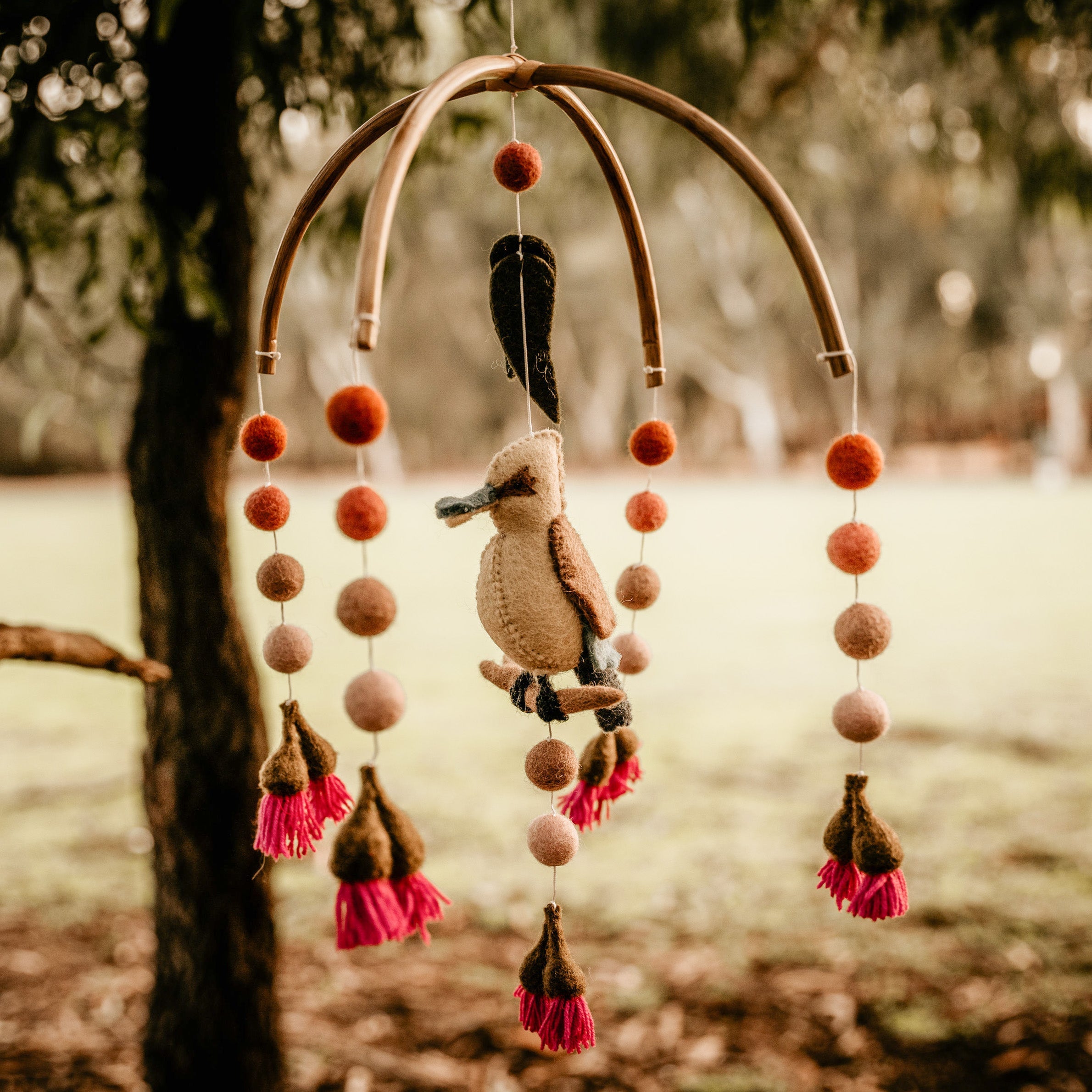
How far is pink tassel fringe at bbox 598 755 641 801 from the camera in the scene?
1.20 m

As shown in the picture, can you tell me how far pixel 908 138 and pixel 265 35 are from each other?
2985 millimetres

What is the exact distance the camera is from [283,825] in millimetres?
974

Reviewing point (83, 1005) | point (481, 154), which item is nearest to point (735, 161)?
point (83, 1005)

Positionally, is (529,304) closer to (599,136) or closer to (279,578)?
(599,136)

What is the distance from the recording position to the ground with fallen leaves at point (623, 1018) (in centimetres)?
234

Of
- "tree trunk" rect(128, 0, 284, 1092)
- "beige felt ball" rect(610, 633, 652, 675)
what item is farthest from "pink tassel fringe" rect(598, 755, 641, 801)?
"tree trunk" rect(128, 0, 284, 1092)

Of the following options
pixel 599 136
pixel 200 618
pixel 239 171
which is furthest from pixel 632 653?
pixel 239 171

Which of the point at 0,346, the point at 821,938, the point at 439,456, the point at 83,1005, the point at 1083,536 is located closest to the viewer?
the point at 0,346

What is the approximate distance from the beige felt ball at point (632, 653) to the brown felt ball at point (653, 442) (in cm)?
23

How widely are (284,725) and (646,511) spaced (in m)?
0.53

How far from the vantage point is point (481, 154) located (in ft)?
14.5

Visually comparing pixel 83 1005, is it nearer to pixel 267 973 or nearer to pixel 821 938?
pixel 267 973

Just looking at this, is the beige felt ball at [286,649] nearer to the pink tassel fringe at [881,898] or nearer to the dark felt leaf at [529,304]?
the dark felt leaf at [529,304]

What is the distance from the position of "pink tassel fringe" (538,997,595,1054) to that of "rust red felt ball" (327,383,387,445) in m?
0.63
